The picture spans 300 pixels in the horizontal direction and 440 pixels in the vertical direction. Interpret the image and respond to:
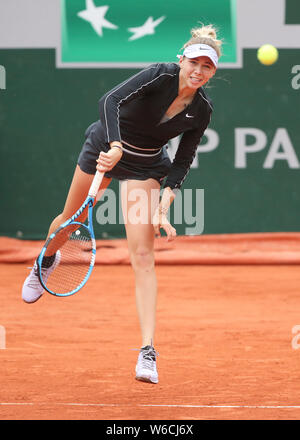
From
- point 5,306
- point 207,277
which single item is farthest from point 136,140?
point 207,277

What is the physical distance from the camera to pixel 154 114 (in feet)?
11.1

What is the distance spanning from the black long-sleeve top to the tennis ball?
12.5 ft

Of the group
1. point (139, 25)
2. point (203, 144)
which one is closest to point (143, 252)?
point (203, 144)

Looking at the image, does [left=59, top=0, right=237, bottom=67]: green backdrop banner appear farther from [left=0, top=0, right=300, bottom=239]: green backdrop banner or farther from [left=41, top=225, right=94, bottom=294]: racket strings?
[left=41, top=225, right=94, bottom=294]: racket strings

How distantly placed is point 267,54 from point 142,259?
4.20 meters

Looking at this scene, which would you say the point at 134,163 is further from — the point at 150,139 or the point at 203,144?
the point at 203,144

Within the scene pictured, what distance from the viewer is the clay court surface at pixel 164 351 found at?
306 centimetres

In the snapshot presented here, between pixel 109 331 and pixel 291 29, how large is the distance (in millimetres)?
3760

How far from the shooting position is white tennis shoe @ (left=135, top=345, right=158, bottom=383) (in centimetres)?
320

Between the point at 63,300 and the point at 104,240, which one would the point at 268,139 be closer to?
the point at 104,240

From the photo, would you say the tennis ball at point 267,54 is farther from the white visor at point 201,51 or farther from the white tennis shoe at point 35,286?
the white visor at point 201,51

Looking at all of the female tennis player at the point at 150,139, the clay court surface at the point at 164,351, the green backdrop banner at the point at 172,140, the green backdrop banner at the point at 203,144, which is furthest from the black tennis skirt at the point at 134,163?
the green backdrop banner at the point at 203,144

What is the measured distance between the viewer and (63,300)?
5.52m

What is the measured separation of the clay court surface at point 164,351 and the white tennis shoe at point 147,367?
79mm
